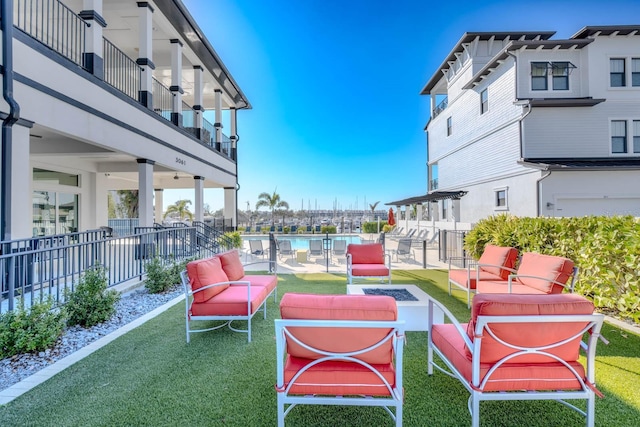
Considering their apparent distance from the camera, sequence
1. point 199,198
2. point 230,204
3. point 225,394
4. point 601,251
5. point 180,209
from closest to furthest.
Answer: point 225,394, point 601,251, point 199,198, point 230,204, point 180,209

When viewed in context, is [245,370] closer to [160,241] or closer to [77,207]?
[160,241]

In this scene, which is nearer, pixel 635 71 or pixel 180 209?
pixel 635 71

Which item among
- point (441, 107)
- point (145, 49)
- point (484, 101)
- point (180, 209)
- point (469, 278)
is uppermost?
point (441, 107)

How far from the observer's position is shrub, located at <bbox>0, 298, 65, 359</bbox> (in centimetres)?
337

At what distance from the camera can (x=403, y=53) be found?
19.2 meters

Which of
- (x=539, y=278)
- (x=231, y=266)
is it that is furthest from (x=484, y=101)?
(x=231, y=266)

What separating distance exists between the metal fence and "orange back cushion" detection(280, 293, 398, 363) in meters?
3.68

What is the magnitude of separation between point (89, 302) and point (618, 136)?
18.8 m

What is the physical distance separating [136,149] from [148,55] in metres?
2.91

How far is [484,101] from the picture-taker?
15.0 metres

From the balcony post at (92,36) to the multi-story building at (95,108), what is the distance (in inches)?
0.9

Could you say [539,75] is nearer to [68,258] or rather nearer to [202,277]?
[202,277]

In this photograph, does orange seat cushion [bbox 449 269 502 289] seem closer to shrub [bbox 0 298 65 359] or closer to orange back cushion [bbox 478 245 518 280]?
orange back cushion [bbox 478 245 518 280]

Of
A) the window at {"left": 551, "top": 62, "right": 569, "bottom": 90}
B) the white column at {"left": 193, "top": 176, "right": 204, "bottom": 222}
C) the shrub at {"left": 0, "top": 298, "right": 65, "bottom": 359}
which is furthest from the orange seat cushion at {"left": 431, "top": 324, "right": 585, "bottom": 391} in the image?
the window at {"left": 551, "top": 62, "right": 569, "bottom": 90}
